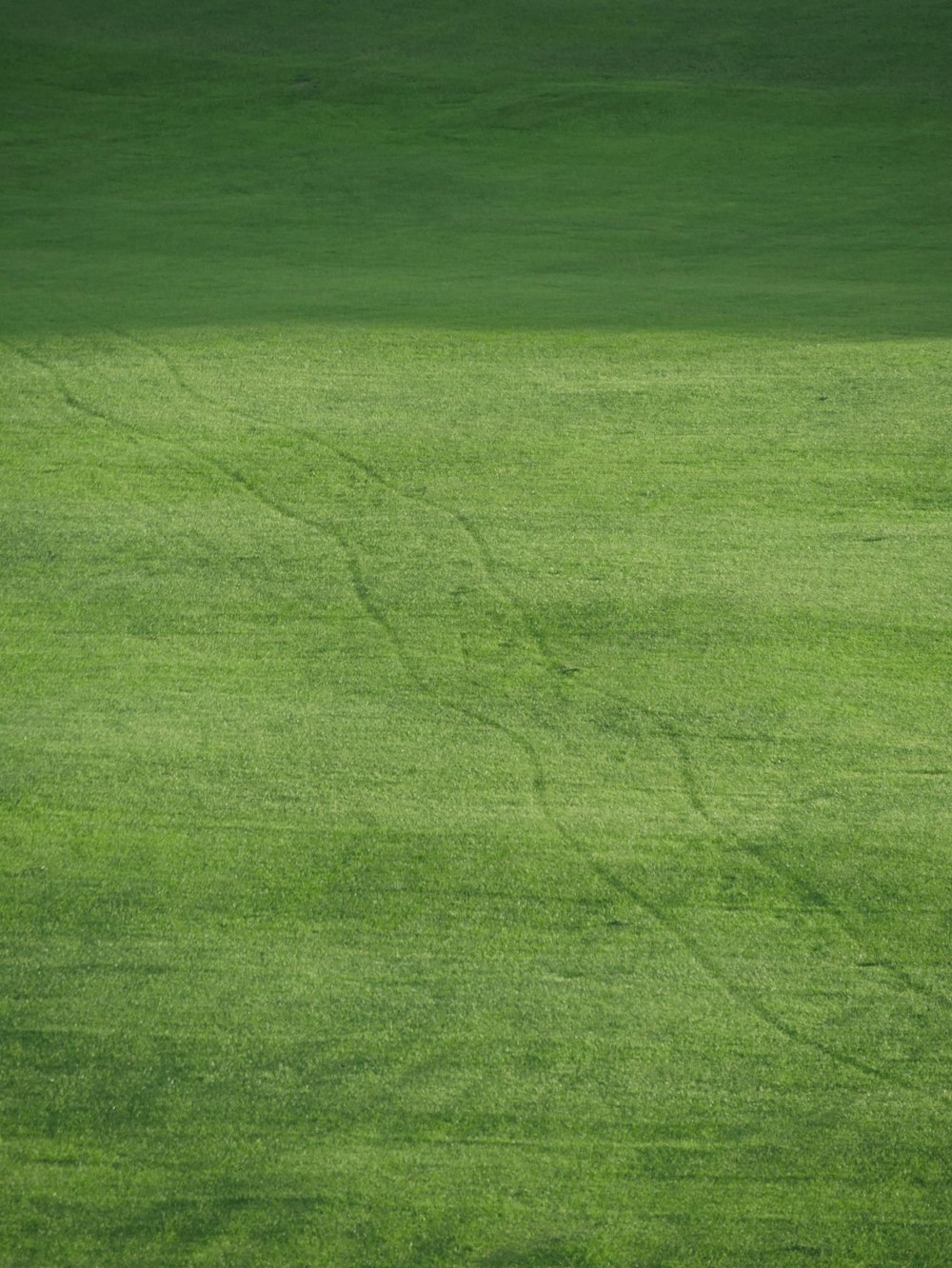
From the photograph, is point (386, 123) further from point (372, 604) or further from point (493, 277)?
point (372, 604)

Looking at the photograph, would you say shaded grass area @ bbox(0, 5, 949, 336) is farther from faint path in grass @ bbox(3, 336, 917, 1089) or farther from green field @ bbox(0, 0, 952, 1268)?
faint path in grass @ bbox(3, 336, 917, 1089)

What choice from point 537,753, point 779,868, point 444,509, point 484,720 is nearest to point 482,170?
point 444,509

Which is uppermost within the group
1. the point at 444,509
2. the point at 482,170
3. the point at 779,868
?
the point at 779,868

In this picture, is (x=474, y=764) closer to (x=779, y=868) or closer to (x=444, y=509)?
(x=779, y=868)

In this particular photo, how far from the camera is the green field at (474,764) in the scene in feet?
7.94

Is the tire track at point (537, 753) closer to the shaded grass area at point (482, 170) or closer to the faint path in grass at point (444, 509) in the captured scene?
the faint path in grass at point (444, 509)

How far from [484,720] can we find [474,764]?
25 cm

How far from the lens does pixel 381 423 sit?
5992 millimetres

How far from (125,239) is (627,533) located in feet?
19.9

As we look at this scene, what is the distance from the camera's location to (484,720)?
380cm

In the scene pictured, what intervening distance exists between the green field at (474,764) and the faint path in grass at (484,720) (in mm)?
17

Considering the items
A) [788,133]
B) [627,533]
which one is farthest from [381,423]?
[788,133]

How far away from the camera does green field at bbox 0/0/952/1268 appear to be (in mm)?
2420

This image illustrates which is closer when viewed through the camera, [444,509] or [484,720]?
[484,720]
